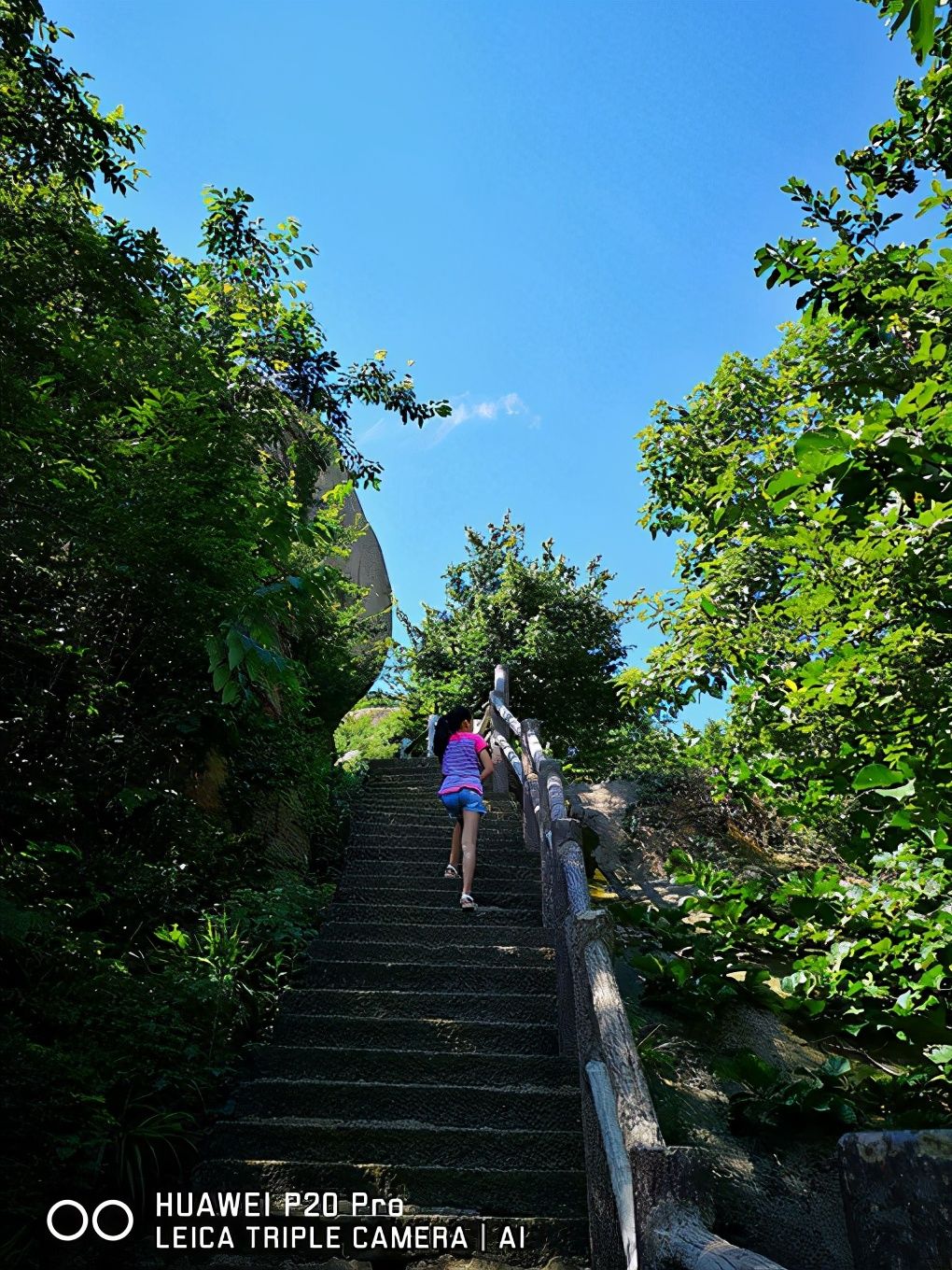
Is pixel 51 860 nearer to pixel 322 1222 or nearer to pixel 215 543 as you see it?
pixel 215 543

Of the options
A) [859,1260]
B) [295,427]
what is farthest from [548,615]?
[859,1260]

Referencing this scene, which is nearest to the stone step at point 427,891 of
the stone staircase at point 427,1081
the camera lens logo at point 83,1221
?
the stone staircase at point 427,1081

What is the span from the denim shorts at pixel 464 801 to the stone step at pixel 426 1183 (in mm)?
2753

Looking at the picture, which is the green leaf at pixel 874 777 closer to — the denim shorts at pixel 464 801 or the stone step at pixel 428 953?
the stone step at pixel 428 953

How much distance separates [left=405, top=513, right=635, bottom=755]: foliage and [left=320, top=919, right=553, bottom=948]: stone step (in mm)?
8919

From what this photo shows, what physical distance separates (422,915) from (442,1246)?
8.58 ft

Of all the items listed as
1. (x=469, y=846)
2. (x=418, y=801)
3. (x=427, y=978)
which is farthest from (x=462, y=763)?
(x=418, y=801)

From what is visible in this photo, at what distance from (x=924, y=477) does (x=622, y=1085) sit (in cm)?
207

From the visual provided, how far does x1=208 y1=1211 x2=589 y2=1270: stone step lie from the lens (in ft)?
9.71

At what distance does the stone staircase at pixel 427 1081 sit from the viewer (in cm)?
322

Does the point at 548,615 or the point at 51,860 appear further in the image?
the point at 548,615

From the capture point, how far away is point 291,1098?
3736mm

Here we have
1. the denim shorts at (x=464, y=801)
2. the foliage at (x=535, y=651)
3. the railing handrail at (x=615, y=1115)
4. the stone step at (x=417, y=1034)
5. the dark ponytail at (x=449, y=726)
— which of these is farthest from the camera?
the foliage at (x=535, y=651)

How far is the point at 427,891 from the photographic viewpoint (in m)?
6.03
